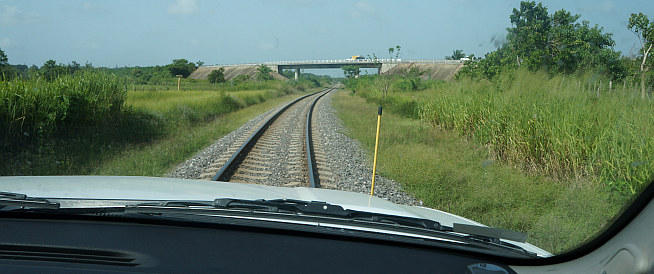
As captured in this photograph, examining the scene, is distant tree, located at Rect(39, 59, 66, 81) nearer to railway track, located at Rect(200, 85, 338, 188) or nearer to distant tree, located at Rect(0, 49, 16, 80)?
distant tree, located at Rect(0, 49, 16, 80)

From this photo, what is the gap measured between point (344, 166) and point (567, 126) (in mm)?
4226

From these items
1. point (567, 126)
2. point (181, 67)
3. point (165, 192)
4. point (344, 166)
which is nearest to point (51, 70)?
point (344, 166)

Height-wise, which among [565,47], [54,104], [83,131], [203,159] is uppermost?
[565,47]

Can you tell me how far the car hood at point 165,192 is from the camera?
9.78 ft

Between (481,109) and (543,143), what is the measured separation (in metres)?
3.20

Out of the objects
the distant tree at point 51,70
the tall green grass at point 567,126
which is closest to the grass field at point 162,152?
the distant tree at point 51,70

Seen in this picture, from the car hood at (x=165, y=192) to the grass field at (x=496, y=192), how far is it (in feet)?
5.05

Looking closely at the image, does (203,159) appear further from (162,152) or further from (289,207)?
(289,207)

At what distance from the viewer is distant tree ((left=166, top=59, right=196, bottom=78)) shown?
8569 cm

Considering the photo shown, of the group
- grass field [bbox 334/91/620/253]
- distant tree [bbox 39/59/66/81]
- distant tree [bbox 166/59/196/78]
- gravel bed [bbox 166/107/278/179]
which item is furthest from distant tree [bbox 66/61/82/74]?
distant tree [bbox 166/59/196/78]

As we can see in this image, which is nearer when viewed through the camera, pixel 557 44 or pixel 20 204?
pixel 20 204

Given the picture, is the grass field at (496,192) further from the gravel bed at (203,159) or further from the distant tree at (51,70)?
the distant tree at (51,70)

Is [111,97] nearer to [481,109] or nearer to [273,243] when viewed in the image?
[481,109]

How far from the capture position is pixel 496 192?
7.12m
